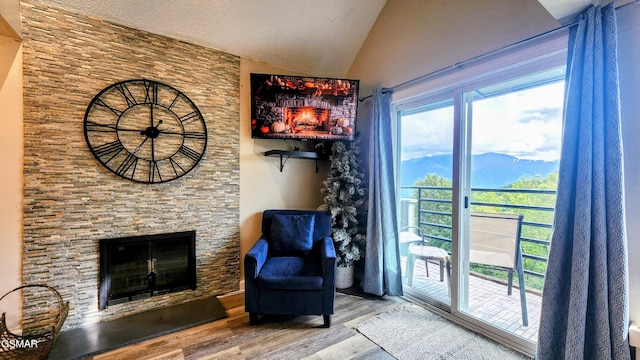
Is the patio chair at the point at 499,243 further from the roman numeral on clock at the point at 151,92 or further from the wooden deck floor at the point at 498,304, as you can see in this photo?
the roman numeral on clock at the point at 151,92

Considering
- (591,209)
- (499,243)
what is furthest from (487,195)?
(591,209)

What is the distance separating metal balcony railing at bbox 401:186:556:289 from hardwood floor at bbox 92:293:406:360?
101 centimetres

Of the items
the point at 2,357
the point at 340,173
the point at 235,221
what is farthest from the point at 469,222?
the point at 2,357

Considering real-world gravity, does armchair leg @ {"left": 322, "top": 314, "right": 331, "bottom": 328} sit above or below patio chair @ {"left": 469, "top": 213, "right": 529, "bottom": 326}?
below

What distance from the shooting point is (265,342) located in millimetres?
1936

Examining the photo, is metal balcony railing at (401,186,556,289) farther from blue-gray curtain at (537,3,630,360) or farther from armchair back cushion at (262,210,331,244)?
armchair back cushion at (262,210,331,244)

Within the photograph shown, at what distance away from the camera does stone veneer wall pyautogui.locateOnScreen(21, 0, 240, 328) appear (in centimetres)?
193

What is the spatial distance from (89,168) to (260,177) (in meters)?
1.46

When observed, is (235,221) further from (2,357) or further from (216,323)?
(2,357)

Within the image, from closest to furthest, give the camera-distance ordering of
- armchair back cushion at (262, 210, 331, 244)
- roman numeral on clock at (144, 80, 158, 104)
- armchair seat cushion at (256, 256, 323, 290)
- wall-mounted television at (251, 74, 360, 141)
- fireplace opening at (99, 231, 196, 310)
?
armchair seat cushion at (256, 256, 323, 290)
fireplace opening at (99, 231, 196, 310)
roman numeral on clock at (144, 80, 158, 104)
wall-mounted television at (251, 74, 360, 141)
armchair back cushion at (262, 210, 331, 244)

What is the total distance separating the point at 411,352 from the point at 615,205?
4.89ft

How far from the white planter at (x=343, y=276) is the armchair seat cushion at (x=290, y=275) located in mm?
485

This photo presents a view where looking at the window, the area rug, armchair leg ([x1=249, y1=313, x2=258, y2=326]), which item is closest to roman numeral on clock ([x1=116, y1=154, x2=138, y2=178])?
armchair leg ([x1=249, y1=313, x2=258, y2=326])

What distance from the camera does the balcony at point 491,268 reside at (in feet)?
6.13
